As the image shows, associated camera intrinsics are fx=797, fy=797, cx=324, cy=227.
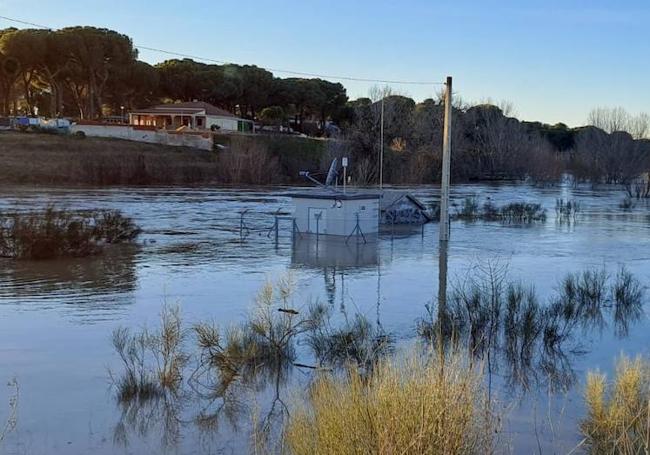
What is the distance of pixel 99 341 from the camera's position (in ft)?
38.9

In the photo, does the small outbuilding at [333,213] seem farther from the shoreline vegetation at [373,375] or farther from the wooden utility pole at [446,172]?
the shoreline vegetation at [373,375]

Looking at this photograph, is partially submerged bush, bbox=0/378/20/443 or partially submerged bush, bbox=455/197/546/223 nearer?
partially submerged bush, bbox=0/378/20/443

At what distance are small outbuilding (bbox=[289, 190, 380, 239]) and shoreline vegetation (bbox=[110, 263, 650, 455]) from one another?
10.8m

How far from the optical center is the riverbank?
207 ft

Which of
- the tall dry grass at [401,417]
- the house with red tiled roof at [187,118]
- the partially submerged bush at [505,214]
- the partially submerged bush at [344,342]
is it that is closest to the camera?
the tall dry grass at [401,417]

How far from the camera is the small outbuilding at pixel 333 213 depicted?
2728cm

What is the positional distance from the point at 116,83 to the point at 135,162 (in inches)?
930

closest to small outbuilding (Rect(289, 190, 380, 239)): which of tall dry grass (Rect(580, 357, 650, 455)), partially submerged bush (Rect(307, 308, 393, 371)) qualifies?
partially submerged bush (Rect(307, 308, 393, 371))

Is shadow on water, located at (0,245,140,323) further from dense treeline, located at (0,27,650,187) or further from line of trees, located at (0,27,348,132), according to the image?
line of trees, located at (0,27,348,132)

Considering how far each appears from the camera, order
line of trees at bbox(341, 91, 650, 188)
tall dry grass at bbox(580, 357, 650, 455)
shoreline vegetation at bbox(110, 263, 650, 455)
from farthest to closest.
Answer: line of trees at bbox(341, 91, 650, 188)
tall dry grass at bbox(580, 357, 650, 455)
shoreline vegetation at bbox(110, 263, 650, 455)

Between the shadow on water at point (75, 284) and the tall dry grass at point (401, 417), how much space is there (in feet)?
29.0

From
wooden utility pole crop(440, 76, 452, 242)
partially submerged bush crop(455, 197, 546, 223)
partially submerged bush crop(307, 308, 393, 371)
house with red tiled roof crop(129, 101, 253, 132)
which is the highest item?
house with red tiled roof crop(129, 101, 253, 132)

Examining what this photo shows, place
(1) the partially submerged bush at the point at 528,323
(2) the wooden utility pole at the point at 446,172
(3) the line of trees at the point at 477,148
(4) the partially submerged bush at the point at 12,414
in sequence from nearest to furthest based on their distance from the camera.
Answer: (4) the partially submerged bush at the point at 12,414, (1) the partially submerged bush at the point at 528,323, (2) the wooden utility pole at the point at 446,172, (3) the line of trees at the point at 477,148

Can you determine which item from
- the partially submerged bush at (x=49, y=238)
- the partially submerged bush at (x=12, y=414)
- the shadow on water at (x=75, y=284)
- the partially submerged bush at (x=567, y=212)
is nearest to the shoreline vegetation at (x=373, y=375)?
the partially submerged bush at (x=12, y=414)
